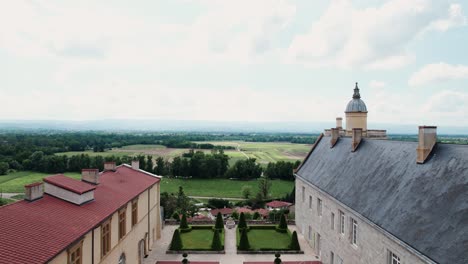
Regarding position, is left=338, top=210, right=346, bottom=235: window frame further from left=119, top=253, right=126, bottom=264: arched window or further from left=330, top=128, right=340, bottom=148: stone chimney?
left=119, top=253, right=126, bottom=264: arched window

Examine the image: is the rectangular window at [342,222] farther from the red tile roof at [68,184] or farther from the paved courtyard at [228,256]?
the red tile roof at [68,184]

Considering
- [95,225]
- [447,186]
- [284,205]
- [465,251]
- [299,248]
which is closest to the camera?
[465,251]

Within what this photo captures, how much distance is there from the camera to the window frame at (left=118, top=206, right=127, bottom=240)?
2205cm

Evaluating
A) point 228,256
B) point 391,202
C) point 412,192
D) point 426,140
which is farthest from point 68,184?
point 426,140

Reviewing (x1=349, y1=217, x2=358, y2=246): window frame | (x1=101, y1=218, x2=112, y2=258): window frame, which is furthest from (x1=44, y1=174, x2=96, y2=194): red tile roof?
(x1=349, y1=217, x2=358, y2=246): window frame

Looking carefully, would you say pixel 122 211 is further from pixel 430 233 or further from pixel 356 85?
pixel 356 85

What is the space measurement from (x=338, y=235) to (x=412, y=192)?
321 inches

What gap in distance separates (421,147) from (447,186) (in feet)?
10.9

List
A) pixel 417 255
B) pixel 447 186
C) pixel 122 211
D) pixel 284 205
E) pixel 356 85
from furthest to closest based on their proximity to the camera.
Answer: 1. pixel 284 205
2. pixel 356 85
3. pixel 122 211
4. pixel 447 186
5. pixel 417 255

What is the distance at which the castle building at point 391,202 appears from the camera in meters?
13.3

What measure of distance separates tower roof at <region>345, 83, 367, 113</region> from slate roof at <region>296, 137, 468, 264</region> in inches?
455

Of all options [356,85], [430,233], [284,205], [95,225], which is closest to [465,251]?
[430,233]

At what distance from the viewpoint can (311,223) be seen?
3066 centimetres

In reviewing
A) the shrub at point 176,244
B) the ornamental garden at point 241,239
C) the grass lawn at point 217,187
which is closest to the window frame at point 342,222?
the ornamental garden at point 241,239
